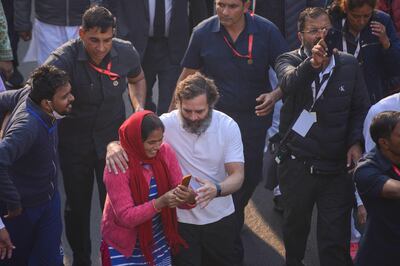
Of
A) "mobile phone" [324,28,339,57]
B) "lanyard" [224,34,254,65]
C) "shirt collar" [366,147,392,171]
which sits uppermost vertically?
"mobile phone" [324,28,339,57]

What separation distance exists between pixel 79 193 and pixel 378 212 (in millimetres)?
2186

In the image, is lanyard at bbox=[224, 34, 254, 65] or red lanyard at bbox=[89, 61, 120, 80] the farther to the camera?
lanyard at bbox=[224, 34, 254, 65]

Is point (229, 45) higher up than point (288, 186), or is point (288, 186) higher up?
point (229, 45)

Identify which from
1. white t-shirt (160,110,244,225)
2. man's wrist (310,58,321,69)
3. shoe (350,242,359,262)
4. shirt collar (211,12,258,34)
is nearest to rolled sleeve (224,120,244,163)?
white t-shirt (160,110,244,225)

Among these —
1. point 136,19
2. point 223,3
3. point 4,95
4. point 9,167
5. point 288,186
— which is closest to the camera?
point 9,167

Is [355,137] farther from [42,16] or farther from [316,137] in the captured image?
[42,16]

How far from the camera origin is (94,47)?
5.05 m

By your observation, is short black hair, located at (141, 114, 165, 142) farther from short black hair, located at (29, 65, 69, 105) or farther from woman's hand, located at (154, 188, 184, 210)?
short black hair, located at (29, 65, 69, 105)

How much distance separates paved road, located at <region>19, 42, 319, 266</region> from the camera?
5.77 metres

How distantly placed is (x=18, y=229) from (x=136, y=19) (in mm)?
2861

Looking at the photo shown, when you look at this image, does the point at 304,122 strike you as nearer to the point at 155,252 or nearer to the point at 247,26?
the point at 247,26

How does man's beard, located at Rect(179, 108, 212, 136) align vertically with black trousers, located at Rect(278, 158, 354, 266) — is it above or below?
above

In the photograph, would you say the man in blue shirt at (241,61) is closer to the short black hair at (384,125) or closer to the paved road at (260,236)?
the paved road at (260,236)

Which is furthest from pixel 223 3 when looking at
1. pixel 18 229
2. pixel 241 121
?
pixel 18 229
